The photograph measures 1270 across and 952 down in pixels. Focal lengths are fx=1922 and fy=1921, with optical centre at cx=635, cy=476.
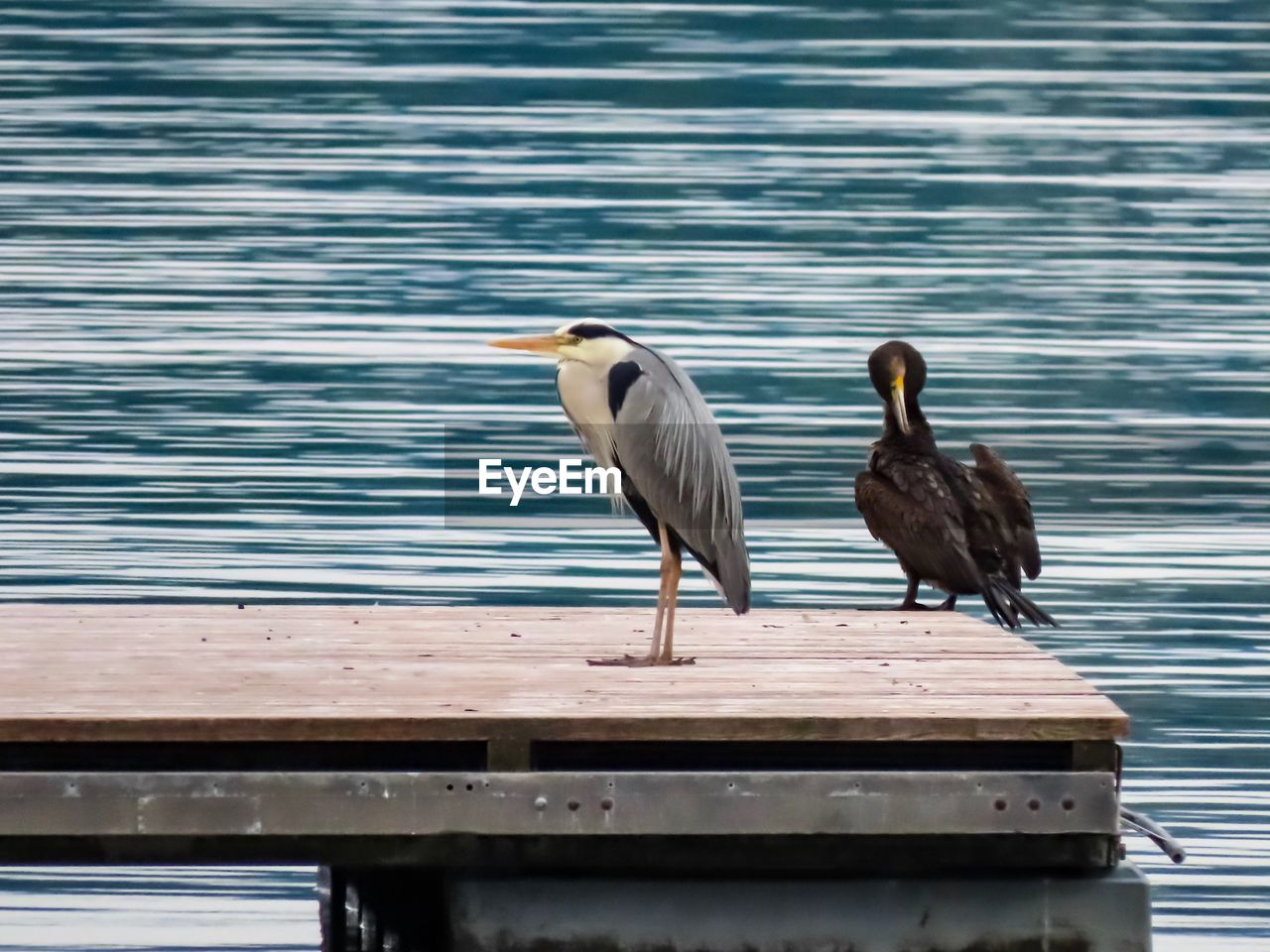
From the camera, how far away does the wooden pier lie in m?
3.03

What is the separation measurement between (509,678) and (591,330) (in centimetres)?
80

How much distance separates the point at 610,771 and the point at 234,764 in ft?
2.01

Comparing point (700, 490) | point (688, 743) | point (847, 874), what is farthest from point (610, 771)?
point (700, 490)

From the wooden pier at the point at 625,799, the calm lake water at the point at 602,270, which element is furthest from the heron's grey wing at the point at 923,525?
the calm lake water at the point at 602,270

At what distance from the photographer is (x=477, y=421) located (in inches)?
382

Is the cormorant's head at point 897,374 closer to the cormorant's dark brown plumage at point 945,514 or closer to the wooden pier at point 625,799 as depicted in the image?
the cormorant's dark brown plumage at point 945,514

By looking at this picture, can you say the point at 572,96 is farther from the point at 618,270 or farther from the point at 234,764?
the point at 234,764

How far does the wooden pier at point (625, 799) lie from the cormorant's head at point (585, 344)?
0.81 metres

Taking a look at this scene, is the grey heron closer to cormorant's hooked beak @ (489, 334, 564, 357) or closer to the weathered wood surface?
cormorant's hooked beak @ (489, 334, 564, 357)

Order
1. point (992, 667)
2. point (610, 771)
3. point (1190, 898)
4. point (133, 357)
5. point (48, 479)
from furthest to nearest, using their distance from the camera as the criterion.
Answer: point (133, 357) < point (48, 479) < point (1190, 898) < point (992, 667) < point (610, 771)

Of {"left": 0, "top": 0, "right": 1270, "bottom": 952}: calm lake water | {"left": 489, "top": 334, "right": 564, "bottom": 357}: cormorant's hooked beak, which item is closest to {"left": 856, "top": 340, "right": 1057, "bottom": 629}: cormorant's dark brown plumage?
{"left": 489, "top": 334, "right": 564, "bottom": 357}: cormorant's hooked beak

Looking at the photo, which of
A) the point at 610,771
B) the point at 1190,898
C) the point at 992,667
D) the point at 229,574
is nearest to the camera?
the point at 610,771

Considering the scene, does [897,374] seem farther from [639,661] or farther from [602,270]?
[602,270]

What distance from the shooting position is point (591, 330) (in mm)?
3941
